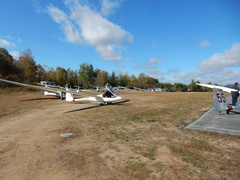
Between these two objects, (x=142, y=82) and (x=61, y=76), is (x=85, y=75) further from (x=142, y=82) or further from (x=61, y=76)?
(x=142, y=82)

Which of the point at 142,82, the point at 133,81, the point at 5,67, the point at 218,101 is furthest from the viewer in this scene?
the point at 133,81

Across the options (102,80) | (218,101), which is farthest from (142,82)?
(218,101)

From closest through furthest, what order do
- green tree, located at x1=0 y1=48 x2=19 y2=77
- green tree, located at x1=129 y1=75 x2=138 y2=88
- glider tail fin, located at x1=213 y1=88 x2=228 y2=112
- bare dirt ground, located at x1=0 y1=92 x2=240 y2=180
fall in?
bare dirt ground, located at x1=0 y1=92 x2=240 y2=180
glider tail fin, located at x1=213 y1=88 x2=228 y2=112
green tree, located at x1=0 y1=48 x2=19 y2=77
green tree, located at x1=129 y1=75 x2=138 y2=88

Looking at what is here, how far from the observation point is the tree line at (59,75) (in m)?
43.2

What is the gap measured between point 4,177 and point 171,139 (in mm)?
5421

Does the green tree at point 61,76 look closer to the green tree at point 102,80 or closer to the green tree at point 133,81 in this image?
the green tree at point 102,80

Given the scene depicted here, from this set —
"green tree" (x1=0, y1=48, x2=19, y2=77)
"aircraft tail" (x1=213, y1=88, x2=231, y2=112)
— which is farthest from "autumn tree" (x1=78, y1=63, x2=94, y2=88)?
"aircraft tail" (x1=213, y1=88, x2=231, y2=112)

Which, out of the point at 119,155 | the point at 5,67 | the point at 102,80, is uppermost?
the point at 5,67

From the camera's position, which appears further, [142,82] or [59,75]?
[142,82]

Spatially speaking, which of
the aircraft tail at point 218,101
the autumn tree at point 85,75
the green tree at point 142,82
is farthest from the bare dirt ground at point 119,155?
the green tree at point 142,82

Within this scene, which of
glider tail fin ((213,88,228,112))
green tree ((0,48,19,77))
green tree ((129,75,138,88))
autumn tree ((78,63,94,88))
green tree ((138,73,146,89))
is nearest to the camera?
glider tail fin ((213,88,228,112))

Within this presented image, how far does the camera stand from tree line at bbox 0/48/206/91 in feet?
142

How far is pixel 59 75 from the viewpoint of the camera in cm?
7488

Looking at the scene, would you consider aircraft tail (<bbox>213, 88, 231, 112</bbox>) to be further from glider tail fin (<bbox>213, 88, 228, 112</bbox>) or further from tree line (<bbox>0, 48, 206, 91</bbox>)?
tree line (<bbox>0, 48, 206, 91</bbox>)
